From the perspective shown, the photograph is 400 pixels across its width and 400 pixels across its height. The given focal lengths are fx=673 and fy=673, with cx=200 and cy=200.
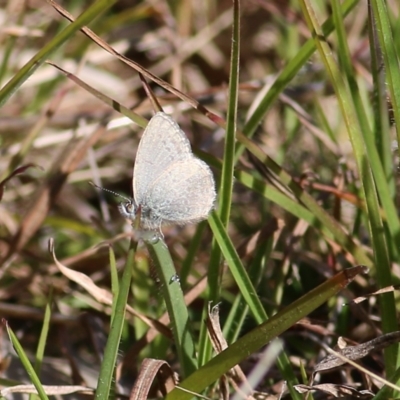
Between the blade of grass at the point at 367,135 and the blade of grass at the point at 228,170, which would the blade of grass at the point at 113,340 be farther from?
the blade of grass at the point at 367,135

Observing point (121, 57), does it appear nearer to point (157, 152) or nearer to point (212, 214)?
point (157, 152)

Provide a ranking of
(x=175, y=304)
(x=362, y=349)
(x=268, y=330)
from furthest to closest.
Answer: (x=175, y=304)
(x=362, y=349)
(x=268, y=330)

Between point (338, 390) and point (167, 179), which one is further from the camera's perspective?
point (167, 179)

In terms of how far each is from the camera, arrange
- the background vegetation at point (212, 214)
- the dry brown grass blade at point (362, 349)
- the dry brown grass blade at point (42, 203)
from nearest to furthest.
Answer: the dry brown grass blade at point (362, 349) < the background vegetation at point (212, 214) < the dry brown grass blade at point (42, 203)

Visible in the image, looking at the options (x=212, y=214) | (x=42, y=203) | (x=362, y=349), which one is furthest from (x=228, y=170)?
(x=42, y=203)

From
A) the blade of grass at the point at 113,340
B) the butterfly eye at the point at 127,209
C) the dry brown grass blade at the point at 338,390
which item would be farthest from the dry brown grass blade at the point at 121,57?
the dry brown grass blade at the point at 338,390

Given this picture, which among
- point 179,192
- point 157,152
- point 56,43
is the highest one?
point 56,43
